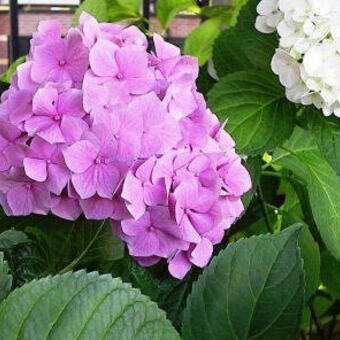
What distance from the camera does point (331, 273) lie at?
908 mm

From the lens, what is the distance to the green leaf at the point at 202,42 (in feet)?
3.55

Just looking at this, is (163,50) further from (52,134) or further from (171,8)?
(171,8)

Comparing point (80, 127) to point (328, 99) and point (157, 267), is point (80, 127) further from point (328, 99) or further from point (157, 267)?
point (328, 99)

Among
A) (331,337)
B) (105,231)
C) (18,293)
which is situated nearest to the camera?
(18,293)

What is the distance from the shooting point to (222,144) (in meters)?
0.58

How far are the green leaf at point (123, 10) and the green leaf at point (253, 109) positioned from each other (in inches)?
12.8

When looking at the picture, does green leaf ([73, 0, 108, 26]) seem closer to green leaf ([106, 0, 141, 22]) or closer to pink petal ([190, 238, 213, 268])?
green leaf ([106, 0, 141, 22])

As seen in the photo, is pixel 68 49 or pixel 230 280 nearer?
pixel 230 280

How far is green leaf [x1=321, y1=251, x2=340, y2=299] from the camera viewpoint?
2.94 feet

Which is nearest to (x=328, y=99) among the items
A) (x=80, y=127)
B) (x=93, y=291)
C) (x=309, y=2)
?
(x=309, y=2)

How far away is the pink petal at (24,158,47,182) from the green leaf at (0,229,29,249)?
0.04 metres

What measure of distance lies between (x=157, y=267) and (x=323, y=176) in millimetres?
302

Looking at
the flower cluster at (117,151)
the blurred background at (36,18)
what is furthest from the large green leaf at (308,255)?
the blurred background at (36,18)

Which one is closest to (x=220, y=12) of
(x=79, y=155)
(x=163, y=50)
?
(x=163, y=50)
